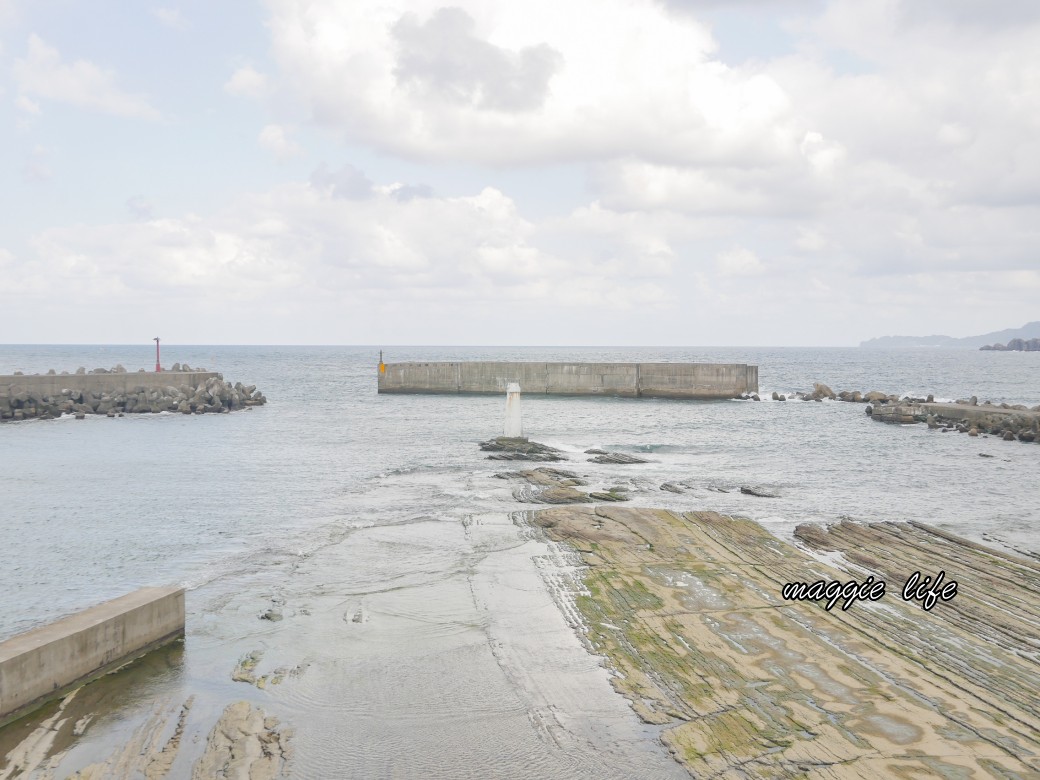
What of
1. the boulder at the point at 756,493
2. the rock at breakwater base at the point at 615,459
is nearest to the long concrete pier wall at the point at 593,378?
the rock at breakwater base at the point at 615,459

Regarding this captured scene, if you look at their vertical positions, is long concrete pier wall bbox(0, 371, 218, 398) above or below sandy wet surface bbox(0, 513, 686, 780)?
above

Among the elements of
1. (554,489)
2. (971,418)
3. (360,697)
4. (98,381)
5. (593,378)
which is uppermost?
(593,378)

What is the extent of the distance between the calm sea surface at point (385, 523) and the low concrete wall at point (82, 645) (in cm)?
60

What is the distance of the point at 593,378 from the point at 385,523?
45.8m

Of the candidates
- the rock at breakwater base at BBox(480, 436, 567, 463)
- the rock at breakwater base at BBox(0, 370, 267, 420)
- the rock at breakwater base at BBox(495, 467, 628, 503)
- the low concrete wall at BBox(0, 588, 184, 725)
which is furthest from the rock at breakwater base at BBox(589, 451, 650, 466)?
the rock at breakwater base at BBox(0, 370, 267, 420)

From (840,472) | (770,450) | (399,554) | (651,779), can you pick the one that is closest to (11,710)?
(651,779)

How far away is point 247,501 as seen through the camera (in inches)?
812

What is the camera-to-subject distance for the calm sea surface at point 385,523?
8266mm

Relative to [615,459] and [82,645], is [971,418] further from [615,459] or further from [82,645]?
[82,645]

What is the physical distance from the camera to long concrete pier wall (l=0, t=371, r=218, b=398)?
149 ft

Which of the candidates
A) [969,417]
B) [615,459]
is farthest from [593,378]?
[615,459]

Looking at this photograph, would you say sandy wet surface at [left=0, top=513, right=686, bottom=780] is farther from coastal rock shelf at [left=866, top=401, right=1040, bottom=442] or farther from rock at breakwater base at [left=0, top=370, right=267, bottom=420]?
rock at breakwater base at [left=0, top=370, right=267, bottom=420]

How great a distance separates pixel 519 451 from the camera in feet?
92.7

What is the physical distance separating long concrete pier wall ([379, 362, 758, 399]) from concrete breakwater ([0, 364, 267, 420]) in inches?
539
